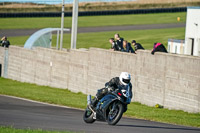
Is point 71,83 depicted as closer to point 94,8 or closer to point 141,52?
point 141,52

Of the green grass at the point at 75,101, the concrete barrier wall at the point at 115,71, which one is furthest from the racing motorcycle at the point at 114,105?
the concrete barrier wall at the point at 115,71

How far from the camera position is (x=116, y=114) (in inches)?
559

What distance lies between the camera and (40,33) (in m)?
36.3

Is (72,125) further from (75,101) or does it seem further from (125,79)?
(75,101)

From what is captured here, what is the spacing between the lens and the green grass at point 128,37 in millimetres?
50237

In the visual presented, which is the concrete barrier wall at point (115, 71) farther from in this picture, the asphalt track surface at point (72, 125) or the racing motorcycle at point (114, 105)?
the racing motorcycle at point (114, 105)

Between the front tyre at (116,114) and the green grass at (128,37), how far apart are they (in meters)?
34.2

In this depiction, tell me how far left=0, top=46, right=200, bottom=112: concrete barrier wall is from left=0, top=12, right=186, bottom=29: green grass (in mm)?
22586

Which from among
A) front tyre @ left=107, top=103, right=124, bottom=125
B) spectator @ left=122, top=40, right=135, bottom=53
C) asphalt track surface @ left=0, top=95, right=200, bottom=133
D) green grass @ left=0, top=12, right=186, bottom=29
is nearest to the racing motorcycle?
front tyre @ left=107, top=103, right=124, bottom=125

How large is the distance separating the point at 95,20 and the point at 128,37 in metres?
12.6

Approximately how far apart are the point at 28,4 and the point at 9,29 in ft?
38.4

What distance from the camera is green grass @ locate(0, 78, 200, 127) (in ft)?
62.0

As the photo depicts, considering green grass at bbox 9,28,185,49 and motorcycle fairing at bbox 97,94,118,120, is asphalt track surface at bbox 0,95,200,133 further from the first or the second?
green grass at bbox 9,28,185,49

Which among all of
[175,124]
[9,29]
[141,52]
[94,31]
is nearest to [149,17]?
[94,31]
